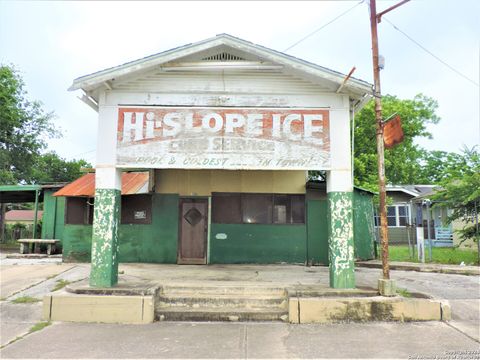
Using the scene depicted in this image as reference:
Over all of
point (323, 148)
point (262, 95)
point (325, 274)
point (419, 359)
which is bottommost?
point (419, 359)

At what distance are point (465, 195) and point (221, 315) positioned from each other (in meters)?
9.95

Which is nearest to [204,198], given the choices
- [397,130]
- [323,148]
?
[323,148]

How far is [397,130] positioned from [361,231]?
20.4 ft

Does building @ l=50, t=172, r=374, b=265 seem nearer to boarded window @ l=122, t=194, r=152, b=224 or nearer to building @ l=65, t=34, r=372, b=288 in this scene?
boarded window @ l=122, t=194, r=152, b=224

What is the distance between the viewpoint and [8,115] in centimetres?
2292

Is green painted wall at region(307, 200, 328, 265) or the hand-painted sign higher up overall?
the hand-painted sign

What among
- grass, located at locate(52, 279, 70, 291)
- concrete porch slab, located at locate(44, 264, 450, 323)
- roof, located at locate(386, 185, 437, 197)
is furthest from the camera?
roof, located at locate(386, 185, 437, 197)

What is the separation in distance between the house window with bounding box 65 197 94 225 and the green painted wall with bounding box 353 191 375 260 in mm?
8420

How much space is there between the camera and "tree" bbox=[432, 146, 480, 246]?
1222cm

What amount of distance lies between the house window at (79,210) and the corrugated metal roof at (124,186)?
0.94 feet

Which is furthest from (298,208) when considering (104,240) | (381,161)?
(104,240)

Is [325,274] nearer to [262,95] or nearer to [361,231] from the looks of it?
[361,231]

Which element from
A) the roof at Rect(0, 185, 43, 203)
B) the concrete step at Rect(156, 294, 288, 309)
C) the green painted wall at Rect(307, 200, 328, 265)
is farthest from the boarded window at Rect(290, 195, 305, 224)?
the roof at Rect(0, 185, 43, 203)

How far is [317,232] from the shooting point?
1127 centimetres
